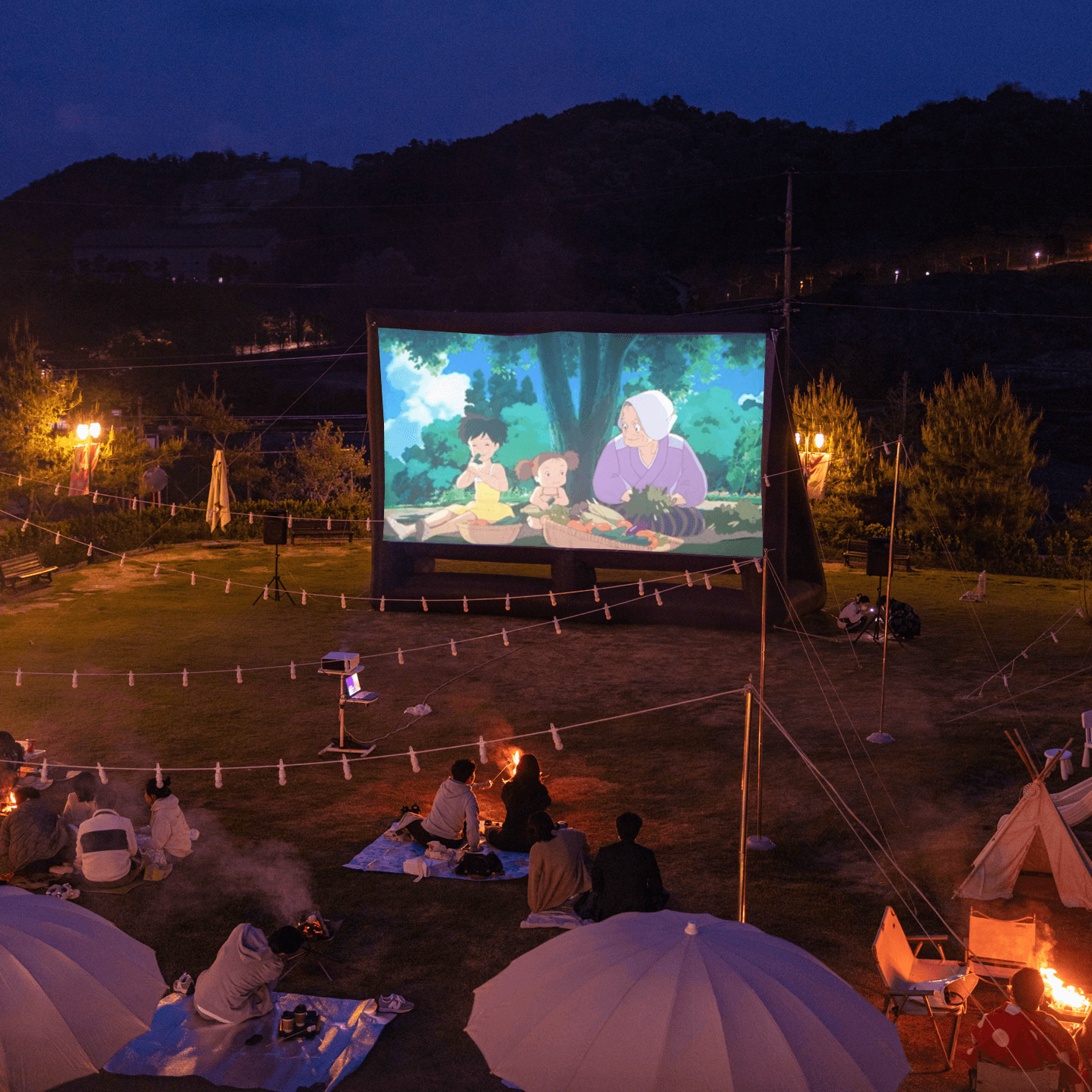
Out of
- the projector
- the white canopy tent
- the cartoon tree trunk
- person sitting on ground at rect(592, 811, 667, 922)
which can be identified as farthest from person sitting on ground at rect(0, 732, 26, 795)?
the cartoon tree trunk

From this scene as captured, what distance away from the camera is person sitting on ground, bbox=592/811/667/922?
7.90 metres

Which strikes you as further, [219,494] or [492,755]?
[219,494]

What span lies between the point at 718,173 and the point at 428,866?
8760cm

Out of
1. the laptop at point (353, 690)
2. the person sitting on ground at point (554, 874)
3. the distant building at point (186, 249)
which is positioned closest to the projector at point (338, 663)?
the laptop at point (353, 690)

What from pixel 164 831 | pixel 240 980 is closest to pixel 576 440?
pixel 164 831

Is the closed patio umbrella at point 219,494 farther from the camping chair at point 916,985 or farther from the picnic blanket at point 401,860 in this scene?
the camping chair at point 916,985

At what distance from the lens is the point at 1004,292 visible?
65.7 meters

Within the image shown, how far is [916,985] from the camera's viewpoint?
690 cm

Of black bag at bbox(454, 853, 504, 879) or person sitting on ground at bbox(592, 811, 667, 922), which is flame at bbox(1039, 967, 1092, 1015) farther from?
black bag at bbox(454, 853, 504, 879)

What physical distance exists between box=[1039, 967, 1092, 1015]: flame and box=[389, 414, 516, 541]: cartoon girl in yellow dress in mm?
13631

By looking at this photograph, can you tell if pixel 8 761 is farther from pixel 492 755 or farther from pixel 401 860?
pixel 492 755

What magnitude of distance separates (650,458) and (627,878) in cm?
1152

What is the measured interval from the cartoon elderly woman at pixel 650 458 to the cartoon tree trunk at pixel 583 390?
0.89 feet

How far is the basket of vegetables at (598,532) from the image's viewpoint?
1870 cm
